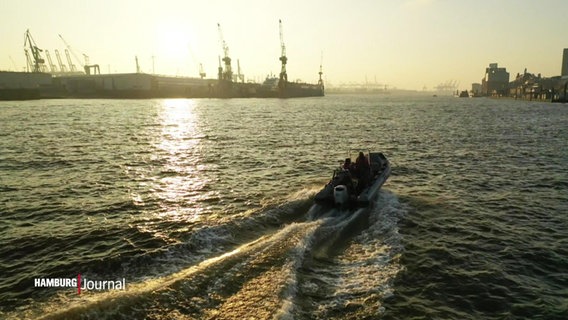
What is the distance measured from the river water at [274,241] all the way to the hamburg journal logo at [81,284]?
24cm

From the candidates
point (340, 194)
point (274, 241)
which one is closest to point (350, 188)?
point (340, 194)

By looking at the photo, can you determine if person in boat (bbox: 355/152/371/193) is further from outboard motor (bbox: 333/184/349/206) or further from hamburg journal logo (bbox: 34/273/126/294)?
hamburg journal logo (bbox: 34/273/126/294)

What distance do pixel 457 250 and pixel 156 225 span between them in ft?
38.6

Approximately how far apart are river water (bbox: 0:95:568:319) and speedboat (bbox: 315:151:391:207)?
654 millimetres

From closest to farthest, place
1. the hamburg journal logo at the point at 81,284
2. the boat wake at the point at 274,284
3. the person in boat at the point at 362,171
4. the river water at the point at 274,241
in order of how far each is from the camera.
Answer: the boat wake at the point at 274,284 < the river water at the point at 274,241 < the hamburg journal logo at the point at 81,284 < the person in boat at the point at 362,171

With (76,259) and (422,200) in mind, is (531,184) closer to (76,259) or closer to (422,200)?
(422,200)

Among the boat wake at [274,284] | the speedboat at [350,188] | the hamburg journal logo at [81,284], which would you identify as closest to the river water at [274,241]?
the boat wake at [274,284]

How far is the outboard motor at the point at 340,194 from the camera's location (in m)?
16.2

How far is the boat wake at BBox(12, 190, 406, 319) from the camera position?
889 centimetres

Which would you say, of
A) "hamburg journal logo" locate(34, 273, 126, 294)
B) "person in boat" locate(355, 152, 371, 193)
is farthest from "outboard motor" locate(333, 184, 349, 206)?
"hamburg journal logo" locate(34, 273, 126, 294)

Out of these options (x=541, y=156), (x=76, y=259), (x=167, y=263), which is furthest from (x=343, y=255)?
(x=541, y=156)

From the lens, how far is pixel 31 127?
49438 millimetres

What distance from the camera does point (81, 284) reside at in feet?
34.7

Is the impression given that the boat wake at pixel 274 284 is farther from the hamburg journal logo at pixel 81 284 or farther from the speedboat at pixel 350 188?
the speedboat at pixel 350 188
